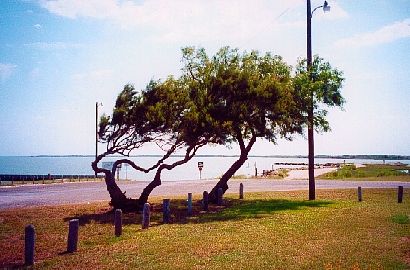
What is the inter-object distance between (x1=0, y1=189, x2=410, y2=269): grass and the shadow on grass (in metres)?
0.05

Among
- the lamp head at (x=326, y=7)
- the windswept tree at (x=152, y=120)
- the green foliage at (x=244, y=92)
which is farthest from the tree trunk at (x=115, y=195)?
the lamp head at (x=326, y=7)

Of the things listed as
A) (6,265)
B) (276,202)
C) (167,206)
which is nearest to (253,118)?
(276,202)

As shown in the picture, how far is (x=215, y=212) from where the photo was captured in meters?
20.3

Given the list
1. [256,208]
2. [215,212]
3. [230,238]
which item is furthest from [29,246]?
[256,208]

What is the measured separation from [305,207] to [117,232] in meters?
11.1

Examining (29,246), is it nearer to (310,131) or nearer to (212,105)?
(212,105)

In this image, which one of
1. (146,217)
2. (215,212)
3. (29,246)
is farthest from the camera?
(215,212)

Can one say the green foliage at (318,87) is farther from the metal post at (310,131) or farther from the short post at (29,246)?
the short post at (29,246)

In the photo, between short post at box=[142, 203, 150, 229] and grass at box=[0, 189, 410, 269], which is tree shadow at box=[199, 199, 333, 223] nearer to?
grass at box=[0, 189, 410, 269]

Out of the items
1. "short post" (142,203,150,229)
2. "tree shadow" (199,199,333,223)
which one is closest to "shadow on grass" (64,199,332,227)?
"tree shadow" (199,199,333,223)

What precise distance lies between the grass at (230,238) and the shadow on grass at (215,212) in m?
0.05

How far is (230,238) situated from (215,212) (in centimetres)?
736

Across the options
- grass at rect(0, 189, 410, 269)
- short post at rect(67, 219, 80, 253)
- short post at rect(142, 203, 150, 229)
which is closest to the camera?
grass at rect(0, 189, 410, 269)

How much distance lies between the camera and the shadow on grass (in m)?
18.1
